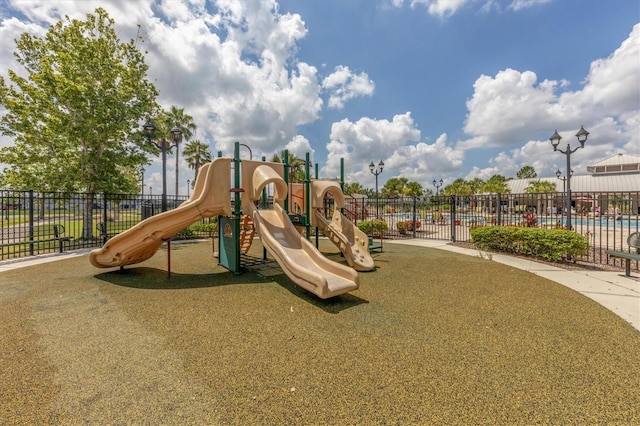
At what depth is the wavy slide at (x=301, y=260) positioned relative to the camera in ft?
15.3

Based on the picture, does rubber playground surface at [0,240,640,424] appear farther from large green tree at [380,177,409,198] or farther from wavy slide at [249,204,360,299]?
large green tree at [380,177,409,198]

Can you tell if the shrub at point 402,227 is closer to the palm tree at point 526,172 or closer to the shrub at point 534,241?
the shrub at point 534,241

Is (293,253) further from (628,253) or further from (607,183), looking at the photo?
(607,183)

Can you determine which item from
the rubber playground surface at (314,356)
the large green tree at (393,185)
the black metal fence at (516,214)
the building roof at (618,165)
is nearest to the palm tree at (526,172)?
the building roof at (618,165)

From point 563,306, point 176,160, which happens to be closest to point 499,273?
point 563,306

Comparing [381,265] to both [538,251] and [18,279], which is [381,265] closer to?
[538,251]

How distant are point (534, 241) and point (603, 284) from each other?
Result: 8.77 feet

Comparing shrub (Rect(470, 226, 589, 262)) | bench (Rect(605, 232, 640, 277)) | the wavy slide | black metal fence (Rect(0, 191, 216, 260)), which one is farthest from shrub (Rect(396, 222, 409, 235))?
black metal fence (Rect(0, 191, 216, 260))

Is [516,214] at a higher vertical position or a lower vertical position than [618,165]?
lower

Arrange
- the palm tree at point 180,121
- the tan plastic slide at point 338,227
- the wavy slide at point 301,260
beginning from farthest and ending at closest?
the palm tree at point 180,121 < the tan plastic slide at point 338,227 < the wavy slide at point 301,260

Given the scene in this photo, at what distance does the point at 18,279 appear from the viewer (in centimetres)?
628

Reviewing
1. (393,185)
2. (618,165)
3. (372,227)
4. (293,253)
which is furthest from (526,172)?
(293,253)

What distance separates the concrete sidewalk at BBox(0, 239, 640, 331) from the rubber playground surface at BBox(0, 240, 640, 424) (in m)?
0.29

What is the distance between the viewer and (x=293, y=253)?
19.2 ft
